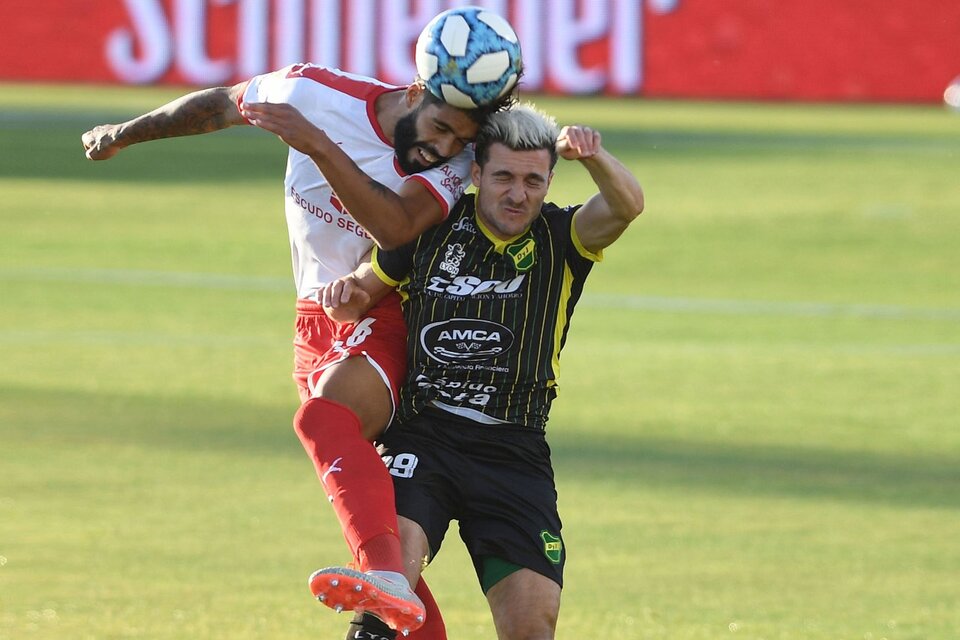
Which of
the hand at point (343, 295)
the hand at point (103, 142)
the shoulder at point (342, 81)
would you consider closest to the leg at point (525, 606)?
the hand at point (343, 295)

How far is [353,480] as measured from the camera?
→ 5582 mm

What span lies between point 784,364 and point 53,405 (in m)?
5.13

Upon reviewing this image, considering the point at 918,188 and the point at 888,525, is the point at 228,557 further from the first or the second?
the point at 918,188

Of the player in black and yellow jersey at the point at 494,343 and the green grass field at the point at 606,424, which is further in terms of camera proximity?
the green grass field at the point at 606,424

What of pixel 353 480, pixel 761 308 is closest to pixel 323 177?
pixel 353 480

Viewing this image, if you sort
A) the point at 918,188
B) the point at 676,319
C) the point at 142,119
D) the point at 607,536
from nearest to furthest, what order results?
1. the point at 142,119
2. the point at 607,536
3. the point at 676,319
4. the point at 918,188

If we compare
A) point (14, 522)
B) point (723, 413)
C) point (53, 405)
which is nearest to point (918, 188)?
point (723, 413)

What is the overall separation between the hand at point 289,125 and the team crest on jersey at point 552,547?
138 centimetres

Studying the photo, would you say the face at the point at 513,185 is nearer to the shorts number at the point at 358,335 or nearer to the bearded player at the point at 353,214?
the bearded player at the point at 353,214

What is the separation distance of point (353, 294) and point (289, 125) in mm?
645

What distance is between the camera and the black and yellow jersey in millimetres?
5891

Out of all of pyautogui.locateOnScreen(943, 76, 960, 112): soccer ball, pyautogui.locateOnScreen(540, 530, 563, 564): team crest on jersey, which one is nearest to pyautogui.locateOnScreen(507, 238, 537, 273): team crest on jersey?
pyautogui.locateOnScreen(540, 530, 563, 564): team crest on jersey

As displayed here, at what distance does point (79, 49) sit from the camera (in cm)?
3819

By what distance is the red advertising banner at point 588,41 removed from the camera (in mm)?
36031
